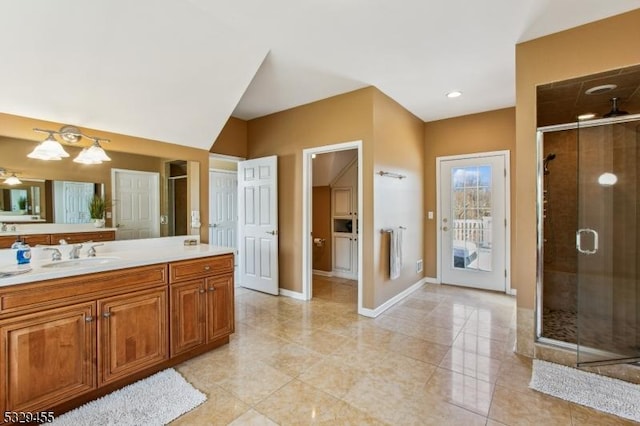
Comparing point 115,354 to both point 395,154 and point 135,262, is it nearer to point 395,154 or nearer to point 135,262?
point 135,262

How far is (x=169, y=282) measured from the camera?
2.20m

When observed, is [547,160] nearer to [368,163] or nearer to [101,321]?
[368,163]

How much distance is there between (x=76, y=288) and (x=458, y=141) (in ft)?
15.6

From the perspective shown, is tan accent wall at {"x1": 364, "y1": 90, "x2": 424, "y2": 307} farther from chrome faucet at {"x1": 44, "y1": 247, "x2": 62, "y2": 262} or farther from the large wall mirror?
chrome faucet at {"x1": 44, "y1": 247, "x2": 62, "y2": 262}

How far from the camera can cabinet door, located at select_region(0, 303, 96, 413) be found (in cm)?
154

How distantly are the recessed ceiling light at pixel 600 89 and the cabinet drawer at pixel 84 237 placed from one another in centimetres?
452

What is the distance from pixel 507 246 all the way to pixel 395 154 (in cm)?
212

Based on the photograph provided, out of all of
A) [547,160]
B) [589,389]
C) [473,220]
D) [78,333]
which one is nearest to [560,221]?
[547,160]

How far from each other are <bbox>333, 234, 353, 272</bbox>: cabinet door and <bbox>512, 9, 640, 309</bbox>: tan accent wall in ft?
9.24

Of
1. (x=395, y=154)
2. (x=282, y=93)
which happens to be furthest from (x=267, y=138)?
(x=395, y=154)

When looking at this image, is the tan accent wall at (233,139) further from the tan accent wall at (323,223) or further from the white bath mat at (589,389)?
the white bath mat at (589,389)

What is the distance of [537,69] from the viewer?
243 centimetres

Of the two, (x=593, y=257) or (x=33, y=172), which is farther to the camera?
(x=593, y=257)

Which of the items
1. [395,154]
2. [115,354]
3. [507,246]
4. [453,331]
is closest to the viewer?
[115,354]
